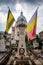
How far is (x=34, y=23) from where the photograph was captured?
1962 centimetres

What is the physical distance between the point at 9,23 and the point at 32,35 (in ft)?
12.4

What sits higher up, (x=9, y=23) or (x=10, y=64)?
(x=9, y=23)

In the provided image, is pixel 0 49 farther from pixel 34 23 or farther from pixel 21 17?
pixel 21 17

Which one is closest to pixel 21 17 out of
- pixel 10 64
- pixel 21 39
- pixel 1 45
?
pixel 1 45

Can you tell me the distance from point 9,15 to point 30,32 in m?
4.06

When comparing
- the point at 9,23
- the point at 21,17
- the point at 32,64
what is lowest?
the point at 32,64

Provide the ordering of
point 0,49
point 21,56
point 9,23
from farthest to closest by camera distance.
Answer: point 0,49, point 21,56, point 9,23

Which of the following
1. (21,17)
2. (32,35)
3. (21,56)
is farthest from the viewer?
(21,17)

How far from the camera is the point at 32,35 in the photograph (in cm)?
1889

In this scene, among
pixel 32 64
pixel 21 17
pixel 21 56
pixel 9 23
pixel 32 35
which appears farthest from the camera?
pixel 21 17

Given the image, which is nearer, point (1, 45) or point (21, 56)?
point (21, 56)

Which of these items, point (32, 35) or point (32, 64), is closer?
point (32, 35)

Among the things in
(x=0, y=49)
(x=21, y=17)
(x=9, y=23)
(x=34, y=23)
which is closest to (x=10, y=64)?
(x=9, y=23)

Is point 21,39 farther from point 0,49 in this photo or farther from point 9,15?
point 0,49
